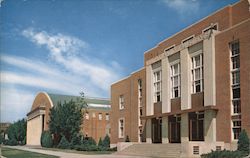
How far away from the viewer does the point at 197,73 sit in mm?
20516

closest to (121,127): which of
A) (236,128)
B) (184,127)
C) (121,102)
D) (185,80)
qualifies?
(121,102)

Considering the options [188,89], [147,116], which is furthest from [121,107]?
[188,89]

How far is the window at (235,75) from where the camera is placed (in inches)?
676

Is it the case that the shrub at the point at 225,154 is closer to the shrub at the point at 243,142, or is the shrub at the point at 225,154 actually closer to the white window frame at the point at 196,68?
the shrub at the point at 243,142

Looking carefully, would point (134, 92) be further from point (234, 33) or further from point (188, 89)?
point (234, 33)

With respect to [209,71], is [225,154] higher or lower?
lower

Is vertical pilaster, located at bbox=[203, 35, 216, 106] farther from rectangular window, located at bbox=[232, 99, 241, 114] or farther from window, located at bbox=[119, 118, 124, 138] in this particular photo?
window, located at bbox=[119, 118, 124, 138]

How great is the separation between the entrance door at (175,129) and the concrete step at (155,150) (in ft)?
5.10

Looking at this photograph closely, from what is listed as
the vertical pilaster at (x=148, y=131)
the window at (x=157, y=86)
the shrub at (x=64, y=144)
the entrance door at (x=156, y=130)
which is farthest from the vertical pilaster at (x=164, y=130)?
the shrub at (x=64, y=144)

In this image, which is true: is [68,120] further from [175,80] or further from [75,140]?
[175,80]

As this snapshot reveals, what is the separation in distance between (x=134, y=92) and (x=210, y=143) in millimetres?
11957

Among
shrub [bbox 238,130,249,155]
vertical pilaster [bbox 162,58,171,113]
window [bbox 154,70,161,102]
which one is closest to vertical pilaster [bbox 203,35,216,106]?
shrub [bbox 238,130,249,155]

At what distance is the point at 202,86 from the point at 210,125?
2076mm

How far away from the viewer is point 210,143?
17875mm
